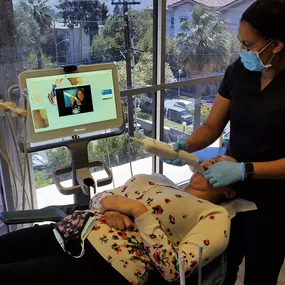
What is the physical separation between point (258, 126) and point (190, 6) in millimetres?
1752

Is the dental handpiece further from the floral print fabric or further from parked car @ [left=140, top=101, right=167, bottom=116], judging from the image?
parked car @ [left=140, top=101, right=167, bottom=116]

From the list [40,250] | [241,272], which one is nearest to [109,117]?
[40,250]

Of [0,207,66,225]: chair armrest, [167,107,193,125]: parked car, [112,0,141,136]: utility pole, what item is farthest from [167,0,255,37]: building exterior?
[0,207,66,225]: chair armrest

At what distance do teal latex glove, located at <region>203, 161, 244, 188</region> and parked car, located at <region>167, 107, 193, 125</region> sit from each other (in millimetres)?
1664

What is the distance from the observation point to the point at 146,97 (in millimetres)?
2734

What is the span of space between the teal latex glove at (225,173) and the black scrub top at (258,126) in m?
0.10

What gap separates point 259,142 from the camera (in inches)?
53.4

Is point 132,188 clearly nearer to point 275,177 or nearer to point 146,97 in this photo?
point 275,177

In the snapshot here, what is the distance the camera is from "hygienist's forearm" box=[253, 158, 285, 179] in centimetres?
129

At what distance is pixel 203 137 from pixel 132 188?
413 millimetres

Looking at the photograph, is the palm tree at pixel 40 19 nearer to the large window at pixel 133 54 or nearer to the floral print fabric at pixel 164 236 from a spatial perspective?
the large window at pixel 133 54

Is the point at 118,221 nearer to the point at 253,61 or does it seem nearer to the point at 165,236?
the point at 165,236

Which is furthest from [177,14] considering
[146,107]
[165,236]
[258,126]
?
[165,236]

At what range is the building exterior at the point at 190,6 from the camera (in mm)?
2656
